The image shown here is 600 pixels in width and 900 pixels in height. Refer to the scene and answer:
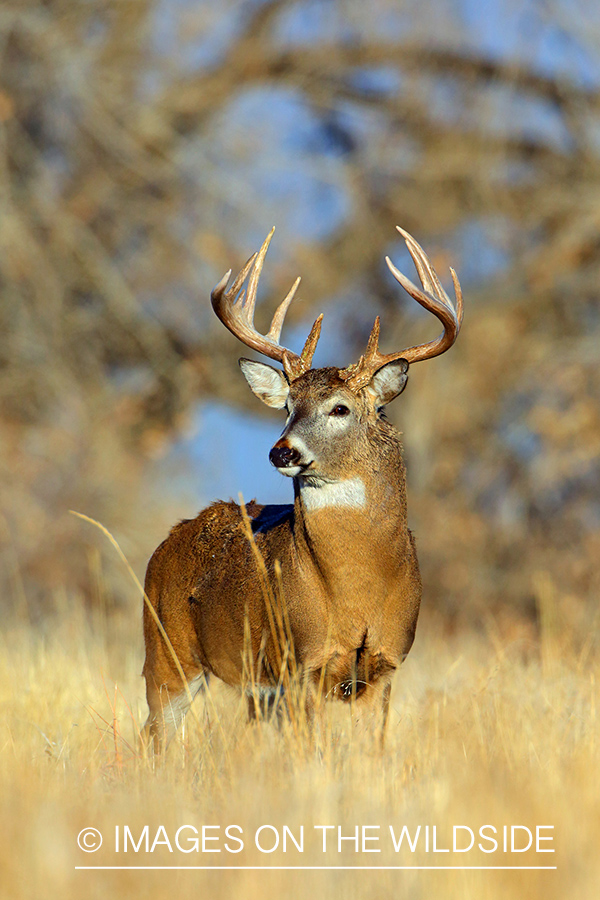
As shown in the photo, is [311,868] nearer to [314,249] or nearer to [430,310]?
[430,310]

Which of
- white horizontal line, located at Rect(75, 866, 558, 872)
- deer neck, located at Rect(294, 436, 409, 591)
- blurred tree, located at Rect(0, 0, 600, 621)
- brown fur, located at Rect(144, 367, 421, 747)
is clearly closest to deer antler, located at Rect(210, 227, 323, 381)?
brown fur, located at Rect(144, 367, 421, 747)

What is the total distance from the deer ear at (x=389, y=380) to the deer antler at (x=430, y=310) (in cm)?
3

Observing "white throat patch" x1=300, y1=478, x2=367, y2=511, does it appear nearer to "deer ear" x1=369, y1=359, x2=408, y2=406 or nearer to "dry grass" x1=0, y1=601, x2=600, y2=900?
"deer ear" x1=369, y1=359, x2=408, y2=406

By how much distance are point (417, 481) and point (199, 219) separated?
4.24 m

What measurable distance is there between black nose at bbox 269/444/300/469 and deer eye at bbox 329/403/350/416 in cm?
35

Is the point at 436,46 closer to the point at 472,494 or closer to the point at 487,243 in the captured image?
the point at 487,243

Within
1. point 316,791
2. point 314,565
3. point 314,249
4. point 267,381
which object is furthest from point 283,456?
point 314,249

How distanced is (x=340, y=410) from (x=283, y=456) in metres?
0.47

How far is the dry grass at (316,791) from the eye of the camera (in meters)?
2.80

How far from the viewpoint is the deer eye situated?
4.79 metres

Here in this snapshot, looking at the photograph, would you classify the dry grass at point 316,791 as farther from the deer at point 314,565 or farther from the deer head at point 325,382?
the deer head at point 325,382

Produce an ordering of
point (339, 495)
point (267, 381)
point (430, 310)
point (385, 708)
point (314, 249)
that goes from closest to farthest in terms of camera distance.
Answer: point (385, 708) < point (339, 495) < point (430, 310) < point (267, 381) < point (314, 249)

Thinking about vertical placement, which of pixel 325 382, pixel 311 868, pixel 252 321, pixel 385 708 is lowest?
pixel 311 868

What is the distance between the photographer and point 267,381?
5246mm
